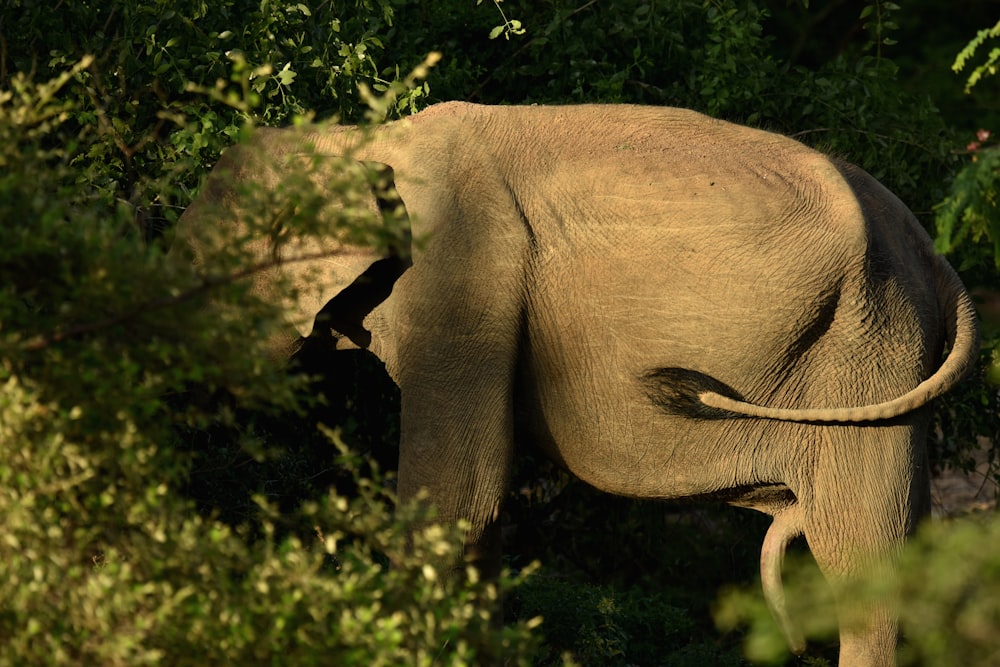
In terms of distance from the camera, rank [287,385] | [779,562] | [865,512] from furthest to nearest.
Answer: [779,562]
[865,512]
[287,385]

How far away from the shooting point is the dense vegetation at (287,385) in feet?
10.3

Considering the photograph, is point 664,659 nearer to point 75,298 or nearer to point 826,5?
point 75,298

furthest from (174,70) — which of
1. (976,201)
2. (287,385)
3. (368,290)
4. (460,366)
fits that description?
(976,201)

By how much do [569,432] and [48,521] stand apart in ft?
7.51

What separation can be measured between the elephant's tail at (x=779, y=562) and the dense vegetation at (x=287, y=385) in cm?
42

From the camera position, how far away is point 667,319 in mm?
4855

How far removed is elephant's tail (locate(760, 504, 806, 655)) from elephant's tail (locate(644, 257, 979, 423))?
42 centimetres

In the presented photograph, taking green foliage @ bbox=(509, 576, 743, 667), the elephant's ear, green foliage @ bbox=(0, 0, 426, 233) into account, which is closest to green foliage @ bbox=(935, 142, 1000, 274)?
the elephant's ear

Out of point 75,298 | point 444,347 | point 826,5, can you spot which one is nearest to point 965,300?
point 444,347

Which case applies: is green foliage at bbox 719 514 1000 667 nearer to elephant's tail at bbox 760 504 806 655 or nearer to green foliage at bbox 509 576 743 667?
elephant's tail at bbox 760 504 806 655

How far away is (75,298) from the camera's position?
3307 mm

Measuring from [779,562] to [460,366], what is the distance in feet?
4.07

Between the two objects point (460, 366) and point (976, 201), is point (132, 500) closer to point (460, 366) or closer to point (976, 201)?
point (460, 366)

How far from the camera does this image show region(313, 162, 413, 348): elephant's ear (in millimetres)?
4961
